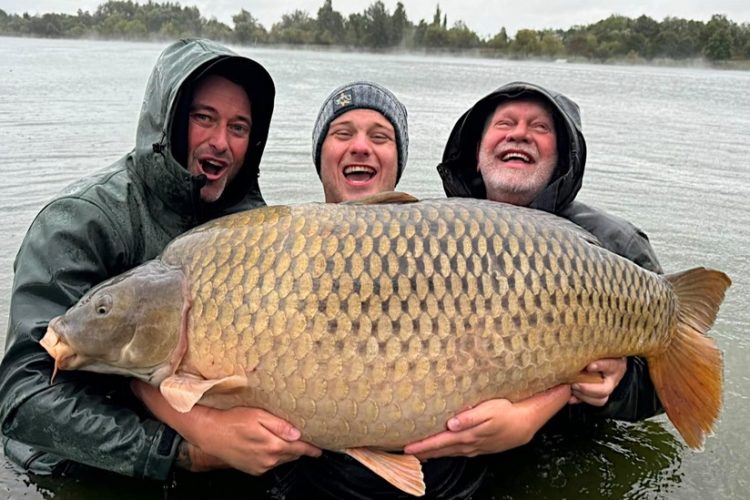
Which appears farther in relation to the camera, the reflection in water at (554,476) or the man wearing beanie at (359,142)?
the man wearing beanie at (359,142)

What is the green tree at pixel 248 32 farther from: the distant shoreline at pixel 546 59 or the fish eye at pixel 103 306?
the fish eye at pixel 103 306

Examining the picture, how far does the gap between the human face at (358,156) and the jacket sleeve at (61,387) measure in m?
1.05

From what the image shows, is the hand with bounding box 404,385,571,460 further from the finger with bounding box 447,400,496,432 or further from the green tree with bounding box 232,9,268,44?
the green tree with bounding box 232,9,268,44

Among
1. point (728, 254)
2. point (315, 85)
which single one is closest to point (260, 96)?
point (728, 254)

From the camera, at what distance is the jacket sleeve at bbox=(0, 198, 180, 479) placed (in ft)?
6.57

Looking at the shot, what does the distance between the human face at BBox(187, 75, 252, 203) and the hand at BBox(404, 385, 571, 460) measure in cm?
124

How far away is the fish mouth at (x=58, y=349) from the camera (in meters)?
1.87

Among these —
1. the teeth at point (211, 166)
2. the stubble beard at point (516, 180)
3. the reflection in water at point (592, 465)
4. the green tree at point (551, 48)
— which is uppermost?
the green tree at point (551, 48)

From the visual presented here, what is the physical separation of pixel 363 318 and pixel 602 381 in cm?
79

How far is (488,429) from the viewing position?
6.27 feet

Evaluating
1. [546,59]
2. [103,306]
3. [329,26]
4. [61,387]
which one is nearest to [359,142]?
[103,306]

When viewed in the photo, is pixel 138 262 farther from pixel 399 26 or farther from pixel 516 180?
pixel 399 26

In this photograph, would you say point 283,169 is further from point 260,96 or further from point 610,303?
point 610,303

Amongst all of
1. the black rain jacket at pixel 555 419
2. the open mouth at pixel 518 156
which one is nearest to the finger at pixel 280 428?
the black rain jacket at pixel 555 419
